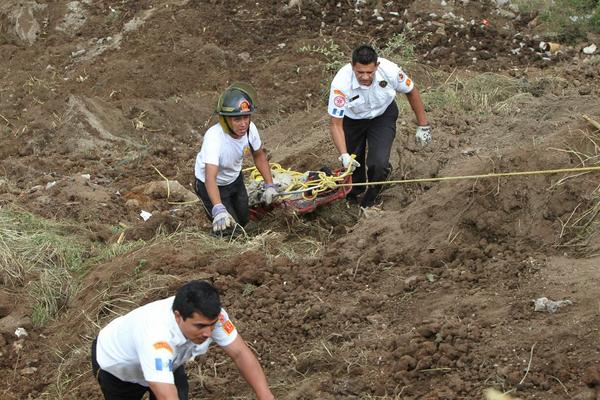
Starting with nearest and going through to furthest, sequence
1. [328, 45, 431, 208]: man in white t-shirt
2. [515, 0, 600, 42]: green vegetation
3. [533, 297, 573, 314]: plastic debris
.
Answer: [533, 297, 573, 314]: plastic debris → [328, 45, 431, 208]: man in white t-shirt → [515, 0, 600, 42]: green vegetation

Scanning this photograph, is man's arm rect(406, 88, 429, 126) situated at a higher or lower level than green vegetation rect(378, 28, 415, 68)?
higher

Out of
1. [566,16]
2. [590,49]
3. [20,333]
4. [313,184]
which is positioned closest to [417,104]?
[313,184]

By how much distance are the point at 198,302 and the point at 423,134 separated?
14.8 feet

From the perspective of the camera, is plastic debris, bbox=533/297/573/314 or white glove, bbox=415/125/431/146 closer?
plastic debris, bbox=533/297/573/314

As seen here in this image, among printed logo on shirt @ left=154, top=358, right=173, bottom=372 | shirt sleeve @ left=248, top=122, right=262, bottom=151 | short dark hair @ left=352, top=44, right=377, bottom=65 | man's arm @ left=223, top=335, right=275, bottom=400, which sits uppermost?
printed logo on shirt @ left=154, top=358, right=173, bottom=372

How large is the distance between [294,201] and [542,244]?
2.39m

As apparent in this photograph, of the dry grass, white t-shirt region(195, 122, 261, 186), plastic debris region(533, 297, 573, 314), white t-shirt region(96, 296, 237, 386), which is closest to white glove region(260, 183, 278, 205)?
white t-shirt region(195, 122, 261, 186)

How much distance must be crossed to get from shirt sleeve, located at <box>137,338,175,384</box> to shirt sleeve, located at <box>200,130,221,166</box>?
9.26ft

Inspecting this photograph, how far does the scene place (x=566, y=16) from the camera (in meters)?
12.4

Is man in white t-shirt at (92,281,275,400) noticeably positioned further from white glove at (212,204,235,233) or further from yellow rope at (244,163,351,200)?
yellow rope at (244,163,351,200)

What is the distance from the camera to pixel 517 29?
12477mm

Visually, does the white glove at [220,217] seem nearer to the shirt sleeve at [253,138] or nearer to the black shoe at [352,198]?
the shirt sleeve at [253,138]

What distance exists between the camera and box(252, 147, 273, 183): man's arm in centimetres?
719

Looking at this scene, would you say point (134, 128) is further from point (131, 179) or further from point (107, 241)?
point (107, 241)
